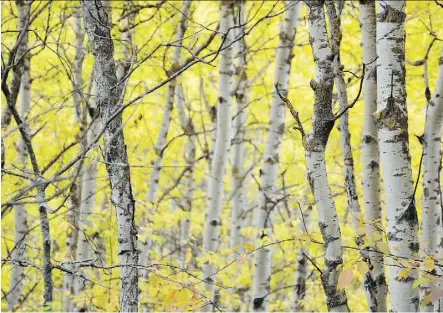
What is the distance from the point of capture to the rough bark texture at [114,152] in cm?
267

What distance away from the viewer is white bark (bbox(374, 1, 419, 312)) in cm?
280

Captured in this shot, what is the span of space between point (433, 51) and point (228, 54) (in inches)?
90.8

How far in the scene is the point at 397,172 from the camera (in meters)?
2.80

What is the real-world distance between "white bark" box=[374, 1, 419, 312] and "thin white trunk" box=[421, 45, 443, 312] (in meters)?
0.61

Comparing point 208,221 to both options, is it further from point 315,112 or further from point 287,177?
point 287,177

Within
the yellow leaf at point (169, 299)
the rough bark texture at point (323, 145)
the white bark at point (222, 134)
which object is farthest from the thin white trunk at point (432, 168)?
the white bark at point (222, 134)

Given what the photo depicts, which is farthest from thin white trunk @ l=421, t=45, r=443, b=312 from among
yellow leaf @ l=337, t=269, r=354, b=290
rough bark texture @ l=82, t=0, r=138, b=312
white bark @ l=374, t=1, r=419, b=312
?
rough bark texture @ l=82, t=0, r=138, b=312

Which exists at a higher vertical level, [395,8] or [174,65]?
[174,65]

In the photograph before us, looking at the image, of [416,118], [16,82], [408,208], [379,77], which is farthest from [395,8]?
[416,118]

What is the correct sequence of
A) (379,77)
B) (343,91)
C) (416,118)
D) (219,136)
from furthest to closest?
(416,118) → (219,136) → (343,91) → (379,77)

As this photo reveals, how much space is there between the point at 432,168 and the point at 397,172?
101 cm

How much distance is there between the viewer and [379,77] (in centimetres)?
291

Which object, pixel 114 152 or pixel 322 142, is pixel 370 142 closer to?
pixel 322 142

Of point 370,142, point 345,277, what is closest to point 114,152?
point 345,277
